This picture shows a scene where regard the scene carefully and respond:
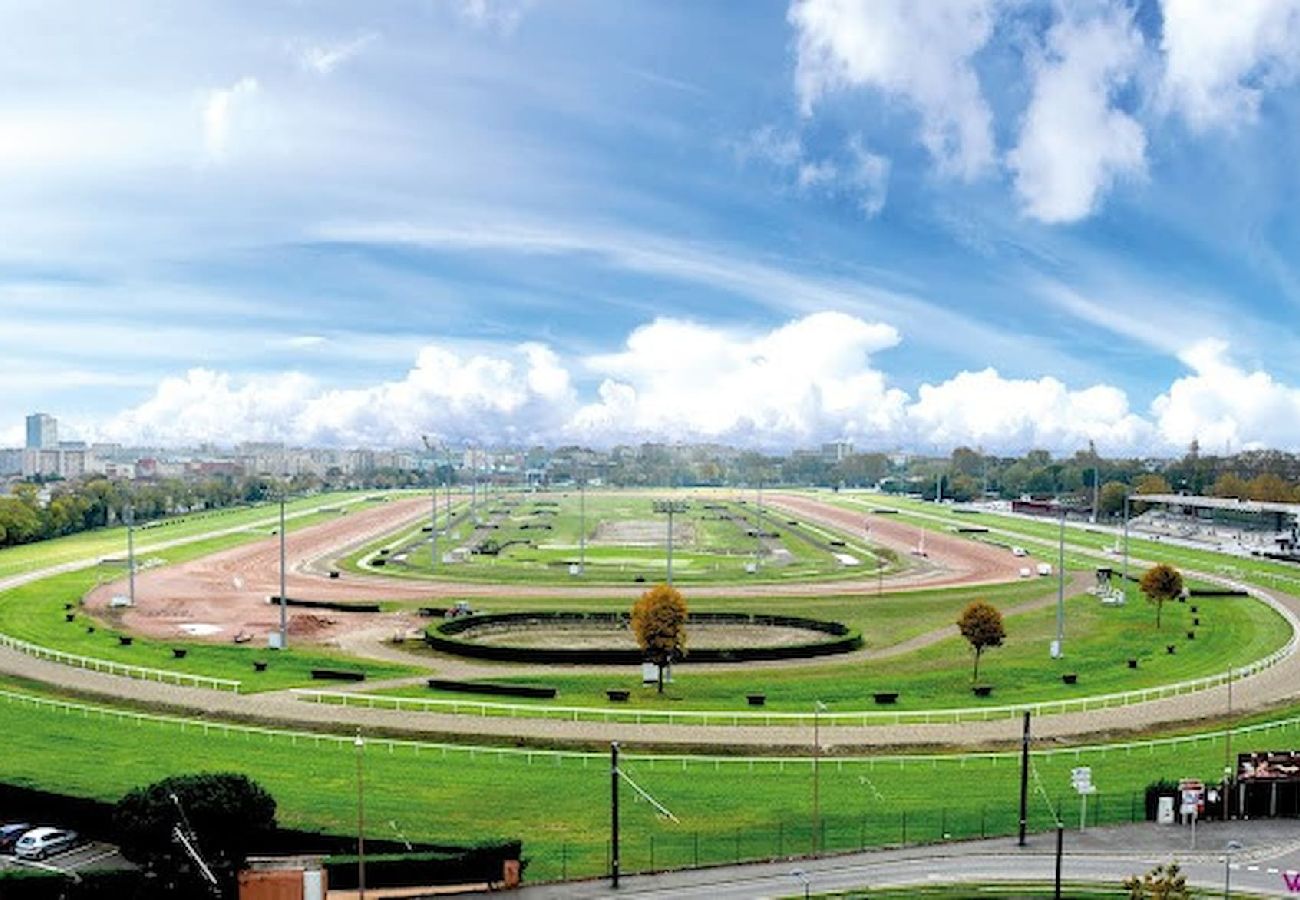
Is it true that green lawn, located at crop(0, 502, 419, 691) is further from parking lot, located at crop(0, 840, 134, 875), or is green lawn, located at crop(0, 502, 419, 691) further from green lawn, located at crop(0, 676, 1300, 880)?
parking lot, located at crop(0, 840, 134, 875)

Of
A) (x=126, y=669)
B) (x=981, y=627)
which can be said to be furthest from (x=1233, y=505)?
(x=126, y=669)

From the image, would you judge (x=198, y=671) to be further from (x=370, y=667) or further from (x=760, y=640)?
(x=760, y=640)

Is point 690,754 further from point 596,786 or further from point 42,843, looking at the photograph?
point 42,843

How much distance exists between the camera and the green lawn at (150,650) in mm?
54500

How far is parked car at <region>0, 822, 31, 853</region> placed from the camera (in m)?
31.8

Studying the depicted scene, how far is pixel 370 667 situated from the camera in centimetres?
5562

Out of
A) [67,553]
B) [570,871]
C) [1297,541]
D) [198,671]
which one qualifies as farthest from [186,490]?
[570,871]

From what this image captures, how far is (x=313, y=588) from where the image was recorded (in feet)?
281

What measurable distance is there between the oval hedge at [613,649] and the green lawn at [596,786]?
15848mm

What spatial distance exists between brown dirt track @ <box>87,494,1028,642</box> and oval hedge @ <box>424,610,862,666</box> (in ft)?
19.8

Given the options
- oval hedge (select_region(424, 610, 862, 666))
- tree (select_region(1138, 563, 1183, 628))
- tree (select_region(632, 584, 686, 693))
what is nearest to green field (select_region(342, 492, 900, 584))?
oval hedge (select_region(424, 610, 862, 666))

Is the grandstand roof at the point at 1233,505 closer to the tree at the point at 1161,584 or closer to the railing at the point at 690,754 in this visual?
the tree at the point at 1161,584

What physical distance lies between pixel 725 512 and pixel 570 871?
149 metres

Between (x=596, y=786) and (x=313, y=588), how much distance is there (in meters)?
53.8
